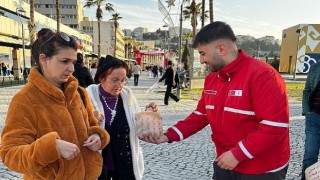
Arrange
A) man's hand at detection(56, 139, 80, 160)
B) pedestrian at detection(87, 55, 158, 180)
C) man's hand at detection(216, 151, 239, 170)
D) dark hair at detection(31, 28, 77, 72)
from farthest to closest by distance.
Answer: pedestrian at detection(87, 55, 158, 180), man's hand at detection(216, 151, 239, 170), dark hair at detection(31, 28, 77, 72), man's hand at detection(56, 139, 80, 160)

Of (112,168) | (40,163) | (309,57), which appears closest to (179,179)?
(112,168)

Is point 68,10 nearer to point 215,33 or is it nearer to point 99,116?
point 99,116

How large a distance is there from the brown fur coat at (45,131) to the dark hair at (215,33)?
3.19ft

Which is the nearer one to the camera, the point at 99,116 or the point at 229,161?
the point at 229,161

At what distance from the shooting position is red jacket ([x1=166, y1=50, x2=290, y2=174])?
192 cm

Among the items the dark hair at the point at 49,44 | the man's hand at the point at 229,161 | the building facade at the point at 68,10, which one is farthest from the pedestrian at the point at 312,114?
the building facade at the point at 68,10

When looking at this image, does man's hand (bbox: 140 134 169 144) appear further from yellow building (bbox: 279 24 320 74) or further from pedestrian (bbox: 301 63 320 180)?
yellow building (bbox: 279 24 320 74)

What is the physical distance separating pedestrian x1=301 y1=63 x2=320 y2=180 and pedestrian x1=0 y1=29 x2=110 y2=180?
9.39 ft

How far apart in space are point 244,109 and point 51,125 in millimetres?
1291

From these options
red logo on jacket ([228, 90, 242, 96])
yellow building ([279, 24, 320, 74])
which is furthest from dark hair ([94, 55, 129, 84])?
yellow building ([279, 24, 320, 74])

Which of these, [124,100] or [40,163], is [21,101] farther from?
[124,100]

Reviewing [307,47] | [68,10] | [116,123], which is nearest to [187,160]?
[116,123]

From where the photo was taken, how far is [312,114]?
3736 mm

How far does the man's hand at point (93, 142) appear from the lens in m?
1.99
